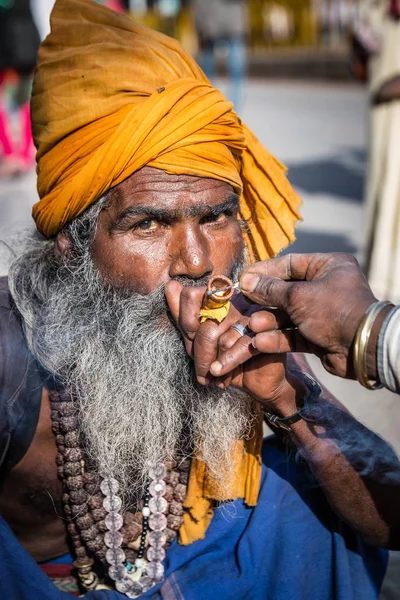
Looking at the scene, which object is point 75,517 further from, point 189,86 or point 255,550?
point 189,86

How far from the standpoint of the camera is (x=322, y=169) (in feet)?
41.4

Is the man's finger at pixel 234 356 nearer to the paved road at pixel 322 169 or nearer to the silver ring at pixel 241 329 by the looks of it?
the silver ring at pixel 241 329

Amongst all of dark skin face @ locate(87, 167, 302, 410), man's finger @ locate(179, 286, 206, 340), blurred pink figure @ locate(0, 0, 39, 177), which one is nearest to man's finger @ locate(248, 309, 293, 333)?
man's finger @ locate(179, 286, 206, 340)

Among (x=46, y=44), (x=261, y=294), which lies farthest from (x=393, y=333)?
(x=46, y=44)

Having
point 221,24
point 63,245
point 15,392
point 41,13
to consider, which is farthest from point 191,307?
point 221,24

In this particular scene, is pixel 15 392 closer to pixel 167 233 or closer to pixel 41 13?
pixel 167 233

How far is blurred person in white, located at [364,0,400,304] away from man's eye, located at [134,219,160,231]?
3.80 m

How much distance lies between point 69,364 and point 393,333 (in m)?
1.30

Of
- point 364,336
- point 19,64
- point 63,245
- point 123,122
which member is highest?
point 123,122

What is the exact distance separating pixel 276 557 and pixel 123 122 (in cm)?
153

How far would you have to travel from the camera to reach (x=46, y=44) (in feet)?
9.62

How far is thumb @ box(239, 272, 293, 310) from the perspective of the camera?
6.93 feet

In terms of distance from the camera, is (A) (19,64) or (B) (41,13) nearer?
(A) (19,64)

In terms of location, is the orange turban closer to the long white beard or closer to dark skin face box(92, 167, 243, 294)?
dark skin face box(92, 167, 243, 294)
